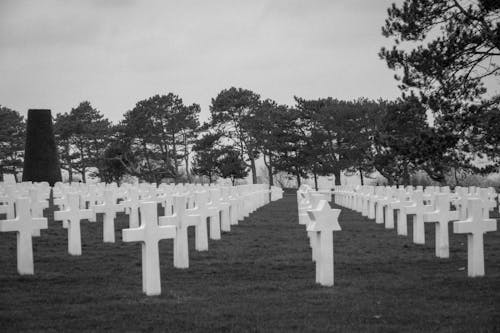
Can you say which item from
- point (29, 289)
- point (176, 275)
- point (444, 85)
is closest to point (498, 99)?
point (444, 85)

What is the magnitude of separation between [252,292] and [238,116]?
5557 centimetres

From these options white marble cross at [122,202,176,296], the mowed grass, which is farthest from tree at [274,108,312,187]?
white marble cross at [122,202,176,296]

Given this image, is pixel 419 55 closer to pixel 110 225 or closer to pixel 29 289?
pixel 110 225

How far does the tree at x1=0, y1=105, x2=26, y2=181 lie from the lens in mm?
60219

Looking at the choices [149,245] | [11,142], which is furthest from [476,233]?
[11,142]

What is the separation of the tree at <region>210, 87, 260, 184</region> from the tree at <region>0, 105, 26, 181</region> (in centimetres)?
1742

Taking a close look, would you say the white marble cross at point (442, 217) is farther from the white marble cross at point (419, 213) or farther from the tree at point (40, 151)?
the tree at point (40, 151)

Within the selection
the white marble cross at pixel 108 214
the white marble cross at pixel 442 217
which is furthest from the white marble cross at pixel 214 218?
the white marble cross at pixel 442 217

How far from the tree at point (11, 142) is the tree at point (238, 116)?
17418 mm

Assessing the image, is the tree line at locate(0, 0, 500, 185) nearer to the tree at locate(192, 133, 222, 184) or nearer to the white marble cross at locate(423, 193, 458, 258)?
the tree at locate(192, 133, 222, 184)

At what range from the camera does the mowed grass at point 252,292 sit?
5.89m

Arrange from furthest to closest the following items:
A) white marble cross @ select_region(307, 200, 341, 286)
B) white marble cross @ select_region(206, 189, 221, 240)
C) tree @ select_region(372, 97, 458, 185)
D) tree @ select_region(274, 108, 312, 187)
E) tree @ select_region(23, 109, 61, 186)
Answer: tree @ select_region(274, 108, 312, 187)
tree @ select_region(23, 109, 61, 186)
tree @ select_region(372, 97, 458, 185)
white marble cross @ select_region(206, 189, 221, 240)
white marble cross @ select_region(307, 200, 341, 286)

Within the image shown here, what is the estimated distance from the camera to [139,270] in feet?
29.7

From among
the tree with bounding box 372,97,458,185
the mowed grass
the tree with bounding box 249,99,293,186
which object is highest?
the tree with bounding box 249,99,293,186
